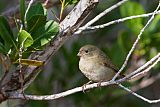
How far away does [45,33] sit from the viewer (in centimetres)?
245

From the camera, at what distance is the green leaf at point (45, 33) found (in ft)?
7.98

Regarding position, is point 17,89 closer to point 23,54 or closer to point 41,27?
point 23,54

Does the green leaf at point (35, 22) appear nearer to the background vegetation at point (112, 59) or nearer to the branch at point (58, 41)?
the branch at point (58, 41)

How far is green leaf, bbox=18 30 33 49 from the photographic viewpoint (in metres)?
2.31

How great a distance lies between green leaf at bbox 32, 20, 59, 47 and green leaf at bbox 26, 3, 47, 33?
26 mm

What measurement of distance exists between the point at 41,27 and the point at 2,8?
215 cm

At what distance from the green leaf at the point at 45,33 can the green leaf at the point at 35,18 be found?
1.0 inches

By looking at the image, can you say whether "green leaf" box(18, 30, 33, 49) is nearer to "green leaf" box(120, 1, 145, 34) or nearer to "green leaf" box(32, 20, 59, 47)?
"green leaf" box(32, 20, 59, 47)

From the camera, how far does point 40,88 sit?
4.03 m

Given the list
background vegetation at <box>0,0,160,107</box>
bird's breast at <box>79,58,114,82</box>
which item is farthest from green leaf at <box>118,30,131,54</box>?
bird's breast at <box>79,58,114,82</box>

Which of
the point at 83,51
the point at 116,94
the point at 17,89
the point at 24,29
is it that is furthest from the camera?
the point at 116,94

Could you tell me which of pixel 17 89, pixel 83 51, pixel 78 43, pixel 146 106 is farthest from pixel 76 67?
pixel 17 89

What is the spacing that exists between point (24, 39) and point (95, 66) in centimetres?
115

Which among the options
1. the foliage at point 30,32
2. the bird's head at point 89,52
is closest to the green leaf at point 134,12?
the bird's head at point 89,52
